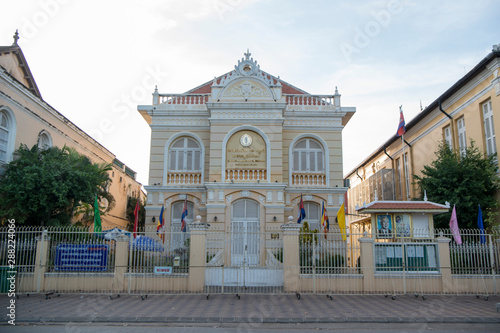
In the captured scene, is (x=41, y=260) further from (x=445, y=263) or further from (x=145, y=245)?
(x=445, y=263)

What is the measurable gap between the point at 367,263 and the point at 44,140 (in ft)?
57.3

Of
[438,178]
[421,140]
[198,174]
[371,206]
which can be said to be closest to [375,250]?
[371,206]

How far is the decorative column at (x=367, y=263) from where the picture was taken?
14.0 meters

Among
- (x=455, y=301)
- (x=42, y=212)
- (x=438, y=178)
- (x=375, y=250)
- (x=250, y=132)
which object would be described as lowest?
(x=455, y=301)

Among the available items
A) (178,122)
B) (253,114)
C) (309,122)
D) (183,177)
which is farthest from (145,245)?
(309,122)

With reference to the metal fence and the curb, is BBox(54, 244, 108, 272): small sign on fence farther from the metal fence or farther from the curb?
the curb

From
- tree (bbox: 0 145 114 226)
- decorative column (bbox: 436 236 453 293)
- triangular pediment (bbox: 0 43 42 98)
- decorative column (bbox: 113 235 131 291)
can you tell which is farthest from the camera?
triangular pediment (bbox: 0 43 42 98)

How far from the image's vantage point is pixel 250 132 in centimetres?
2116

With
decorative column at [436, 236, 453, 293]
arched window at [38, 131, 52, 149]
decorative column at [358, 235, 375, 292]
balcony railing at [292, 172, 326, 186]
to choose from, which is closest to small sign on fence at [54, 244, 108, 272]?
arched window at [38, 131, 52, 149]

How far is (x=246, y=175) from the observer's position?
2061 cm

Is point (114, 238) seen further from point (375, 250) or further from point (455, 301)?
point (455, 301)

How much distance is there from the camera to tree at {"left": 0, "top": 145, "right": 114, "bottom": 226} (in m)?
17.1

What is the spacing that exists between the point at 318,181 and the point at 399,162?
10.5 metres

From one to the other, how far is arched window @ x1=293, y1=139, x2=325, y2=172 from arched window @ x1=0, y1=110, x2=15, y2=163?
543 inches
